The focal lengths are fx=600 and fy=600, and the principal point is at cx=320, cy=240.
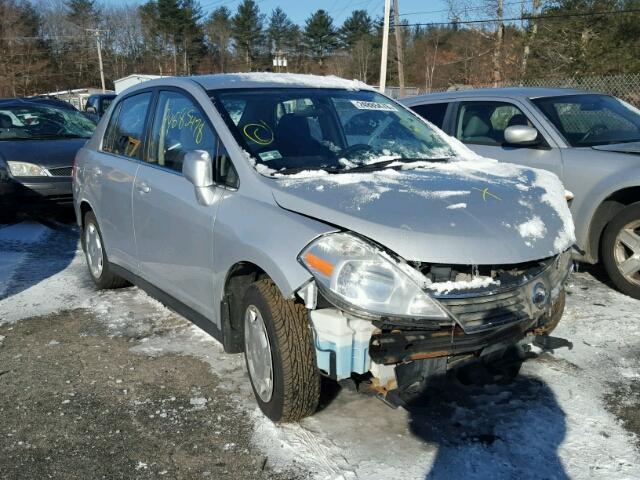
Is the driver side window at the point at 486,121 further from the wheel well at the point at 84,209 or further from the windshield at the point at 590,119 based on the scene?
the wheel well at the point at 84,209

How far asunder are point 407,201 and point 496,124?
358cm

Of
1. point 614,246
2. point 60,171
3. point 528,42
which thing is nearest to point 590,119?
point 614,246

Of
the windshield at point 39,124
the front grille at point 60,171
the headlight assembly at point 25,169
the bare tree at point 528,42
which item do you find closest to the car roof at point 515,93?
the front grille at point 60,171

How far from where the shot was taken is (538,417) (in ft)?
10.3

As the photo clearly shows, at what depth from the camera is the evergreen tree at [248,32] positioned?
208 ft

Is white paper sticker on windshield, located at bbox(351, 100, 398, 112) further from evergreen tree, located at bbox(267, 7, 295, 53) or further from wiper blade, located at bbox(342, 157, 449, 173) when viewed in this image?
evergreen tree, located at bbox(267, 7, 295, 53)

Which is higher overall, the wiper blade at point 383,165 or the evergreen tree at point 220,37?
the evergreen tree at point 220,37

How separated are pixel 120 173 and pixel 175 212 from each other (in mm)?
1087

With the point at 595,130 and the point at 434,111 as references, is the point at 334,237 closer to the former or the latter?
the point at 595,130

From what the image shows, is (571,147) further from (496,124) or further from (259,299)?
(259,299)

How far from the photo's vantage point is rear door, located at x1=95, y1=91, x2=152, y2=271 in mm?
4406

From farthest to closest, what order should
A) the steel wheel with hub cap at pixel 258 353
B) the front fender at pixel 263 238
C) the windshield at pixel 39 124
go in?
the windshield at pixel 39 124, the steel wheel with hub cap at pixel 258 353, the front fender at pixel 263 238

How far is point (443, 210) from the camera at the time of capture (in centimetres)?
278

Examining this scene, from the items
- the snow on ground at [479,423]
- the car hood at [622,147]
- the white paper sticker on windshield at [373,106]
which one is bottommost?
the snow on ground at [479,423]
